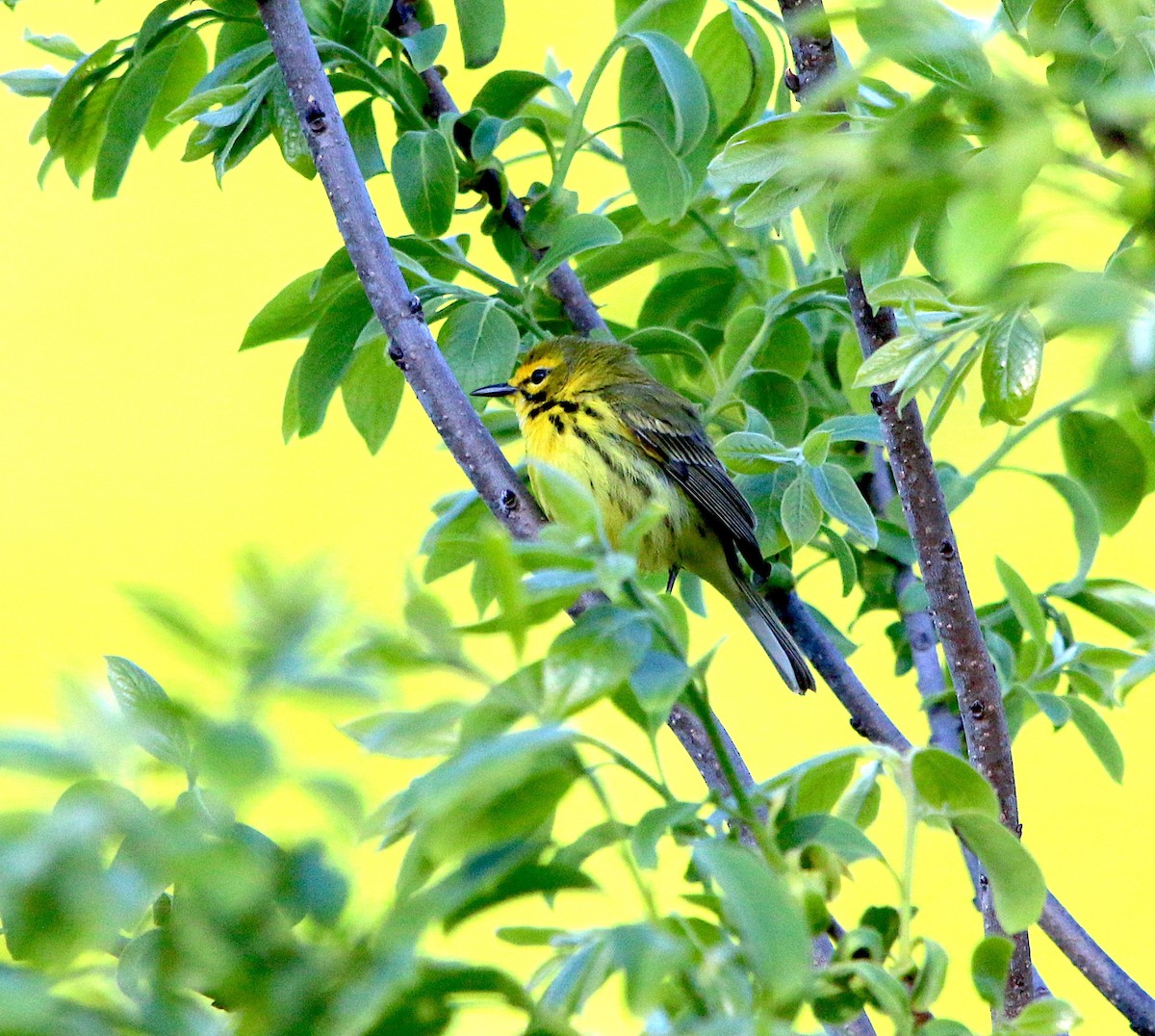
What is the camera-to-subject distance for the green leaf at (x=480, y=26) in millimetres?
1677

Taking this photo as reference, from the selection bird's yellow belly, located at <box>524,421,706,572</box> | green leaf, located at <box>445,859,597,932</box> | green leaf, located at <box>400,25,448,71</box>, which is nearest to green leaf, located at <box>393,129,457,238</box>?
green leaf, located at <box>400,25,448,71</box>

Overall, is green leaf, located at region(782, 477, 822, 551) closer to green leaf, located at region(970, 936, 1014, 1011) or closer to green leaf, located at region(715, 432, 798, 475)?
green leaf, located at region(715, 432, 798, 475)

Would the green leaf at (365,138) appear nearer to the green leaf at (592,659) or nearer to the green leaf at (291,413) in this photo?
the green leaf at (291,413)

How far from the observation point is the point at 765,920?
0.51m

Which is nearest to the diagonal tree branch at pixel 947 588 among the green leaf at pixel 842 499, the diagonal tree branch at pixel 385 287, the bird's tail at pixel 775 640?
the green leaf at pixel 842 499

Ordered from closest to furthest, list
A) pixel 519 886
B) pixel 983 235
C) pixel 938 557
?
pixel 983 235, pixel 519 886, pixel 938 557

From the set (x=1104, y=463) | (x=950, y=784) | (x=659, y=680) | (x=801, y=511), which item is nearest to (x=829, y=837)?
(x=950, y=784)

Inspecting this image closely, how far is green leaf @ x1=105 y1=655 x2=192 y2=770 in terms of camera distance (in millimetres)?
592

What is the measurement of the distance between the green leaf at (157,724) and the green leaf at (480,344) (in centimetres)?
85

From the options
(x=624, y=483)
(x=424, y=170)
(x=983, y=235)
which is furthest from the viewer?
(x=624, y=483)

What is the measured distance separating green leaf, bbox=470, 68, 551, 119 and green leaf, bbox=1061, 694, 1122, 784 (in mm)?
920

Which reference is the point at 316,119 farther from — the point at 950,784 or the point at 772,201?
the point at 950,784

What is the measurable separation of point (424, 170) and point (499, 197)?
0.62 ft

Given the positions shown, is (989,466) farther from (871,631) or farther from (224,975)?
(871,631)
